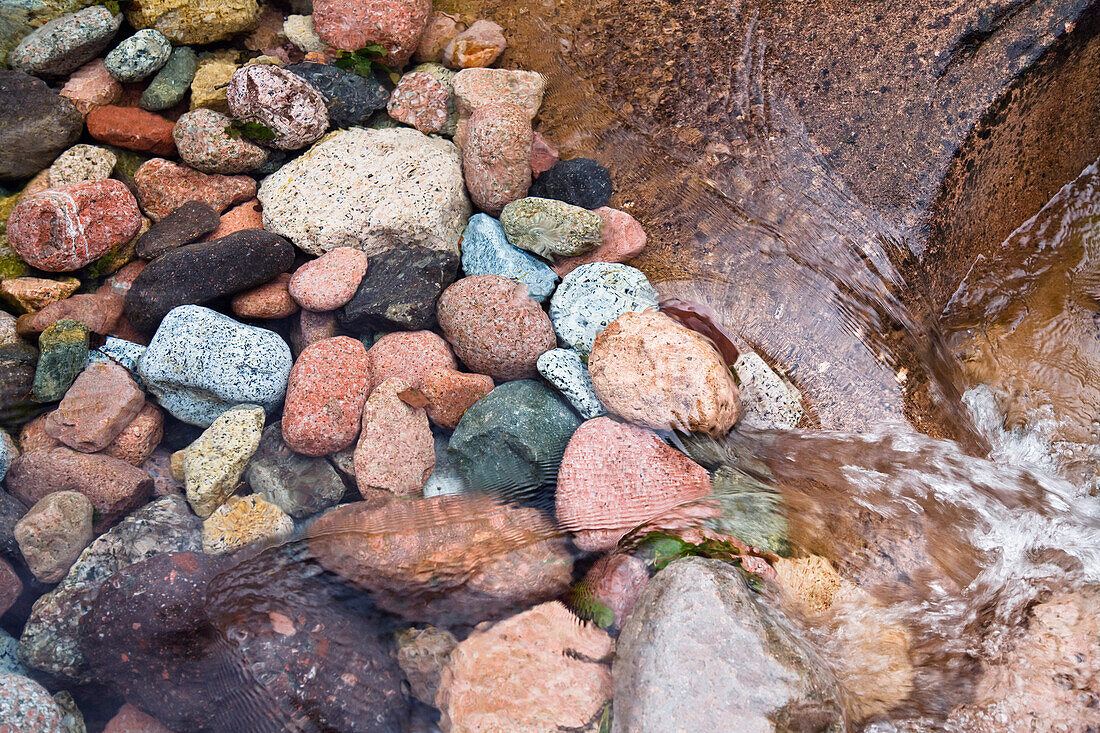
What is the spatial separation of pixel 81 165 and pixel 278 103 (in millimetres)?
1092

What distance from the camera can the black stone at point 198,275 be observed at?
117 inches

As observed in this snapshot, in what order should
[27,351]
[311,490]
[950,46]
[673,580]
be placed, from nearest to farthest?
[673,580] < [311,490] < [27,351] < [950,46]

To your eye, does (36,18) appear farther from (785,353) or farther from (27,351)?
(785,353)

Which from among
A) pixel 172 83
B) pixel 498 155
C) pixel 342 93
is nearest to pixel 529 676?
pixel 498 155

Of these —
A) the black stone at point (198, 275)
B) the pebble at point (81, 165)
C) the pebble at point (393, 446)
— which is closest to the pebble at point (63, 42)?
the pebble at point (81, 165)

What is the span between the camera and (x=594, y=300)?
2.97m

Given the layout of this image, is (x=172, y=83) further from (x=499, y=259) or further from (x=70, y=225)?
(x=499, y=259)

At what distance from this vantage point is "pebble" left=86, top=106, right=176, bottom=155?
347 centimetres

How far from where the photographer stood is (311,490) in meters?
2.69

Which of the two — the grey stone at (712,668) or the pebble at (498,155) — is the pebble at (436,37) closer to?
the pebble at (498,155)

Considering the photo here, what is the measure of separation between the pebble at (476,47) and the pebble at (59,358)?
2391mm

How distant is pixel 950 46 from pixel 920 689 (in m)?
2.85

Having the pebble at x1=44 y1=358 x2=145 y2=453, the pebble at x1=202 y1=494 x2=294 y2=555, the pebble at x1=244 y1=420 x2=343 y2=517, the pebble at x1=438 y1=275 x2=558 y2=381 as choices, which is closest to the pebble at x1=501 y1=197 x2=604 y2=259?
the pebble at x1=438 y1=275 x2=558 y2=381

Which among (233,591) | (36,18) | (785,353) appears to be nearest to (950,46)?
(785,353)
